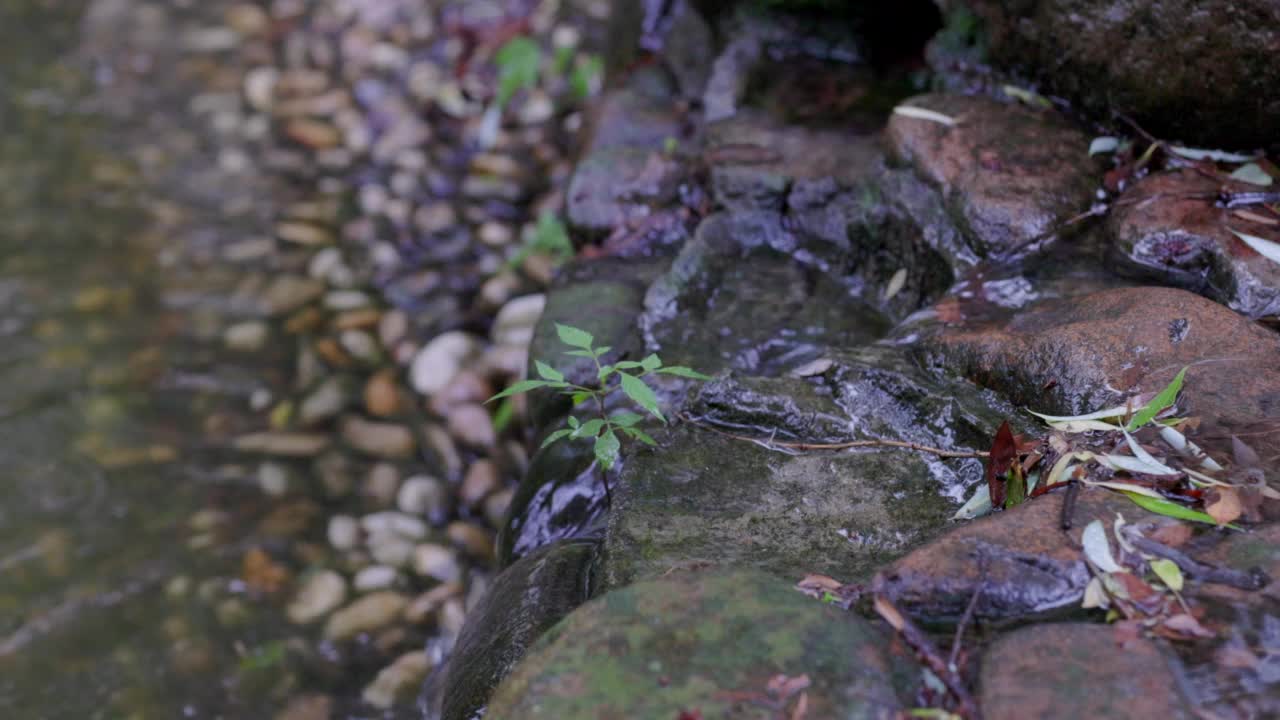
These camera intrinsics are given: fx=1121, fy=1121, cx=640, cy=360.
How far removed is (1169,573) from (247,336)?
10.4ft

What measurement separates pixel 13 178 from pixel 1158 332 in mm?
4347

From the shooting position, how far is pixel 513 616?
6.22ft

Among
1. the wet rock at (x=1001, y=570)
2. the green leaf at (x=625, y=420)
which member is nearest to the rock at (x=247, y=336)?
the green leaf at (x=625, y=420)

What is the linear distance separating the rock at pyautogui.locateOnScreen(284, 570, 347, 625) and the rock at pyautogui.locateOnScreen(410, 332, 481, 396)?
0.75 m

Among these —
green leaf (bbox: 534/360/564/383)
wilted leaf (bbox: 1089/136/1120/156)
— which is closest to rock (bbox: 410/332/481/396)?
green leaf (bbox: 534/360/564/383)

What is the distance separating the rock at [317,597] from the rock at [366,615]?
0.13 ft

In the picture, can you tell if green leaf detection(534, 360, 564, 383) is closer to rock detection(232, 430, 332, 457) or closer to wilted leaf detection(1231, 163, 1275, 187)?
wilted leaf detection(1231, 163, 1275, 187)

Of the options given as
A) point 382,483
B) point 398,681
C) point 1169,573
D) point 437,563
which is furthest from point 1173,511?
point 382,483

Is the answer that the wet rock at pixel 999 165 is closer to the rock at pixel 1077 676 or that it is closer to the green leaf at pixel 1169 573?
the green leaf at pixel 1169 573

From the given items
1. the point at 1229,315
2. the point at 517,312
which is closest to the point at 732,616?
the point at 1229,315

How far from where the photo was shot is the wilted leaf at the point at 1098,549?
1343 mm

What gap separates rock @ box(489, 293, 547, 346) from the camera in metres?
3.52

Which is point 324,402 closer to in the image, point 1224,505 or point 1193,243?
point 1193,243

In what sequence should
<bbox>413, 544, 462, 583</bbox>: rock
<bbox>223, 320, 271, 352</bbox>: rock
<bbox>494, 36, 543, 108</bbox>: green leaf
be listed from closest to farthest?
<bbox>413, 544, 462, 583</bbox>: rock
<bbox>223, 320, 271, 352</bbox>: rock
<bbox>494, 36, 543, 108</bbox>: green leaf
